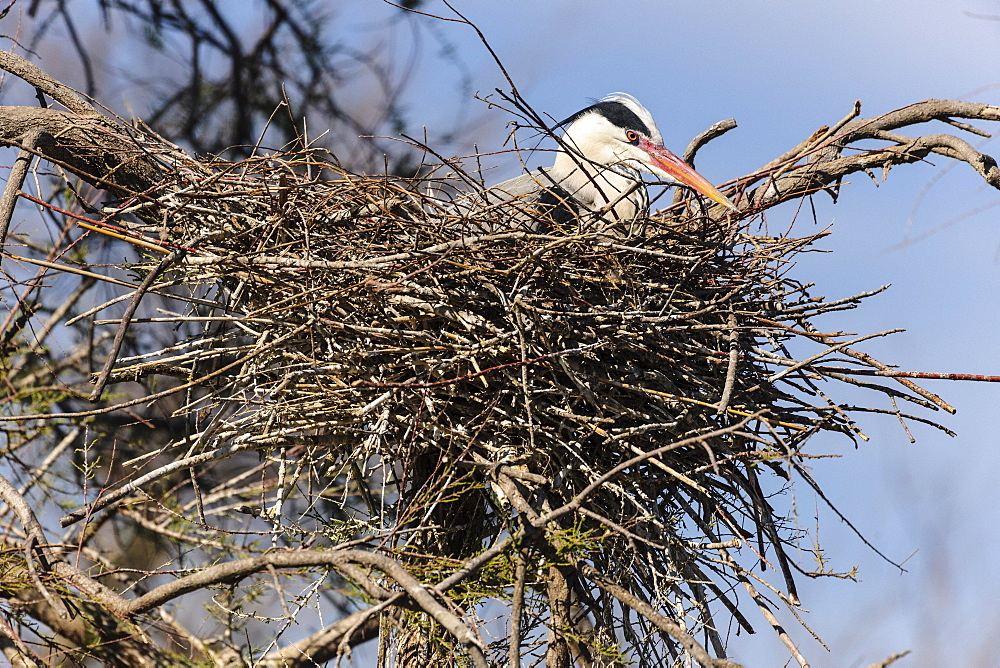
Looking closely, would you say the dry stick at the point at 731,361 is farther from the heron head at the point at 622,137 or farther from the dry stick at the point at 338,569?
the heron head at the point at 622,137

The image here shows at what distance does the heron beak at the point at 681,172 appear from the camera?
2.68 metres

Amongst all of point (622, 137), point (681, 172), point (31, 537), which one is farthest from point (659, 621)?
point (622, 137)

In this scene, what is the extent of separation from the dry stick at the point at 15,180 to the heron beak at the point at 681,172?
1.88 meters

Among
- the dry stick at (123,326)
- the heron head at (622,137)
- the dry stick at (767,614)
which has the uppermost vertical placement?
the heron head at (622,137)

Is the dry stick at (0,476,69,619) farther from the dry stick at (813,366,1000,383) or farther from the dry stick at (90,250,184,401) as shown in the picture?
the dry stick at (813,366,1000,383)

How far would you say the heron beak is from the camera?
2.68m

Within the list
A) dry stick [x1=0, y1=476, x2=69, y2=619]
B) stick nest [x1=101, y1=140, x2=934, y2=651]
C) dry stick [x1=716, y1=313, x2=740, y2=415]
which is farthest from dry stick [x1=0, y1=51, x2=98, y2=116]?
dry stick [x1=716, y1=313, x2=740, y2=415]

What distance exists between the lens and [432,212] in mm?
2348

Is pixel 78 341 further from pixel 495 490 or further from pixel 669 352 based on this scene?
pixel 669 352

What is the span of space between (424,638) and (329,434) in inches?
25.5

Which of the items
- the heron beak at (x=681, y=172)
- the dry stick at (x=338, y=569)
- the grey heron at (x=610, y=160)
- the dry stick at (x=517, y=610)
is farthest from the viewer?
the grey heron at (x=610, y=160)

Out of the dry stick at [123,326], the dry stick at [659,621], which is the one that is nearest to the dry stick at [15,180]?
the dry stick at [123,326]

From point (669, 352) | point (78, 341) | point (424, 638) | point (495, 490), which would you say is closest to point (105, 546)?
point (78, 341)

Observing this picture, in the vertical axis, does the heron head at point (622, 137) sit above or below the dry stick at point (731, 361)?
above
